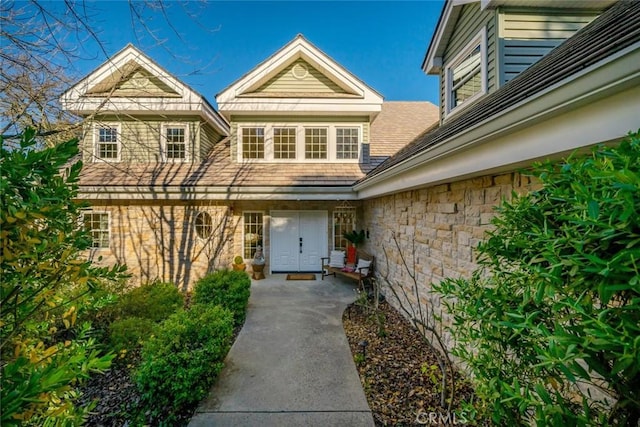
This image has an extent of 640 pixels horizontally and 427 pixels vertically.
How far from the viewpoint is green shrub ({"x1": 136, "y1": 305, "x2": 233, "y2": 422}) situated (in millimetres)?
3037

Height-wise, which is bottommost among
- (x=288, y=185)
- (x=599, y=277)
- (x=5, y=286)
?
(x=5, y=286)

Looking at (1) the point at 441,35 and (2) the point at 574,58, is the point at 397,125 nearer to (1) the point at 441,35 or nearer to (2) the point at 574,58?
(1) the point at 441,35

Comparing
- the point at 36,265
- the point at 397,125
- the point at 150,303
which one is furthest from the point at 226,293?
the point at 397,125

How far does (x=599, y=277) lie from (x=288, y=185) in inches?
298

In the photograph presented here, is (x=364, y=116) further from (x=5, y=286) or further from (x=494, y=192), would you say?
(x=5, y=286)

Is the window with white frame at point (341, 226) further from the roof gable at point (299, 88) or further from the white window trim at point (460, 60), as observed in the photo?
the white window trim at point (460, 60)

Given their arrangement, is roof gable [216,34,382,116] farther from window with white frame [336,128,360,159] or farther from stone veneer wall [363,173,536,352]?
stone veneer wall [363,173,536,352]

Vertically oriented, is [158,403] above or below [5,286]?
below

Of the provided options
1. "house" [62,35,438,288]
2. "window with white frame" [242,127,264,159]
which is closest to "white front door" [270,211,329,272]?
"house" [62,35,438,288]

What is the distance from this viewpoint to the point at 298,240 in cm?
974

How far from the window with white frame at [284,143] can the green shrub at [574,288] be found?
336 inches

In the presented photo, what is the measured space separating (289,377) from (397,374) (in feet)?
4.90

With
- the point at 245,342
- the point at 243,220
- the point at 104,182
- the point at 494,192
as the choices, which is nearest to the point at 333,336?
the point at 245,342

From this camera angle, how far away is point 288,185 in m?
8.21
